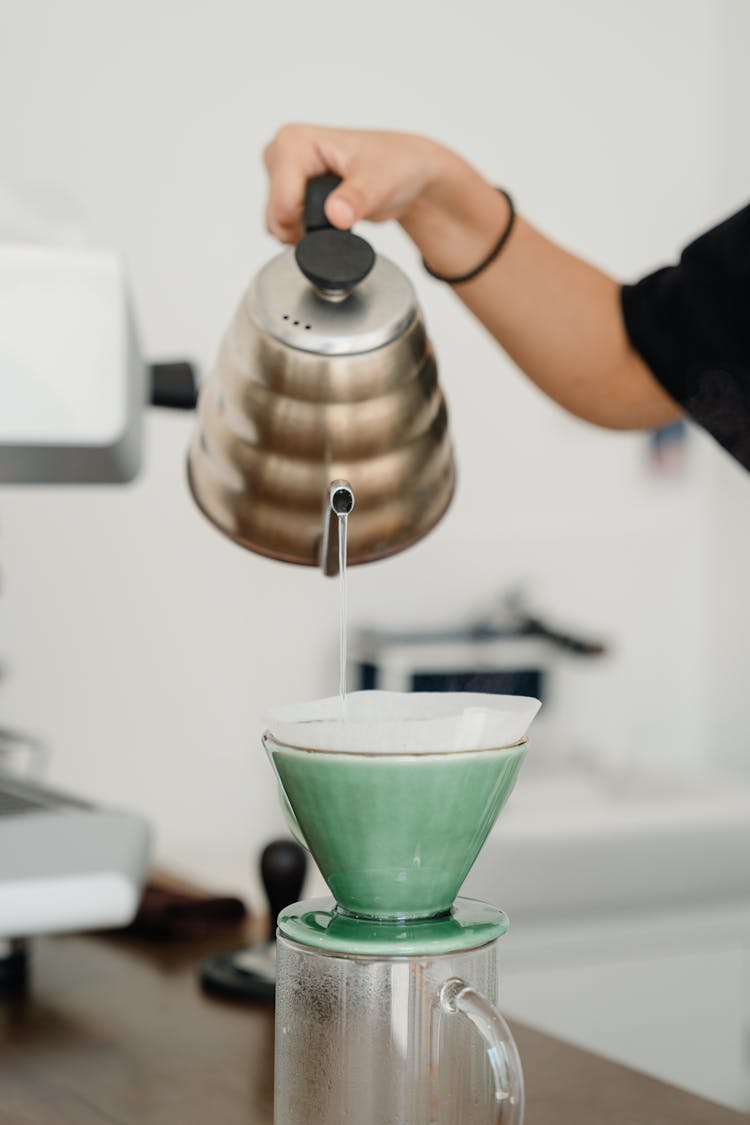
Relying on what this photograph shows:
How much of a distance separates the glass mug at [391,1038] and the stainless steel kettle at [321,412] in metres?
0.28

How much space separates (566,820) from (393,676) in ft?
1.28

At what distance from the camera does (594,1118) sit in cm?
72

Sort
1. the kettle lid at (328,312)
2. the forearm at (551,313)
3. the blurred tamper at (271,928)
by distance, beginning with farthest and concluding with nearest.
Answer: the forearm at (551,313) → the blurred tamper at (271,928) → the kettle lid at (328,312)

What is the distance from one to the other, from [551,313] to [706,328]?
137mm

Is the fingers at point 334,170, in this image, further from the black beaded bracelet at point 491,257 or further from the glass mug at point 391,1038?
the glass mug at point 391,1038

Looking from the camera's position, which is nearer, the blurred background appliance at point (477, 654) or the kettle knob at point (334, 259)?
the kettle knob at point (334, 259)

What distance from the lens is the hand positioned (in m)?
0.85

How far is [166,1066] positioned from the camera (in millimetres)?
817

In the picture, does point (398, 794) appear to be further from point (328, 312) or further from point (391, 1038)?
point (328, 312)

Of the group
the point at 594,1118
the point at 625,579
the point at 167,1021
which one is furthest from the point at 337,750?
the point at 625,579

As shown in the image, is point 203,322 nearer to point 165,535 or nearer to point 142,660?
point 165,535

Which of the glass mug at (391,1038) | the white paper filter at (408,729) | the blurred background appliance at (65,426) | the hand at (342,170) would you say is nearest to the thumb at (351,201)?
the hand at (342,170)

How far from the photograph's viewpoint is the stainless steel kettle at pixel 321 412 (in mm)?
796

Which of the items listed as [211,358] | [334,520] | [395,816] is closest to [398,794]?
[395,816]
